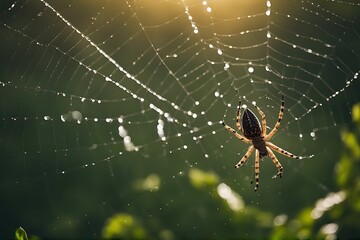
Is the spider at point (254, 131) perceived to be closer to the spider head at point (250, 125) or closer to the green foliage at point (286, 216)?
the spider head at point (250, 125)

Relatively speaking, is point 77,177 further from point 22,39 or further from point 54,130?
point 22,39

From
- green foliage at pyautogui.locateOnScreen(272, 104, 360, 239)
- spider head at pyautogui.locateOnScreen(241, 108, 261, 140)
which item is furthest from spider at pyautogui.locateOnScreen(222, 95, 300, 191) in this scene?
green foliage at pyautogui.locateOnScreen(272, 104, 360, 239)

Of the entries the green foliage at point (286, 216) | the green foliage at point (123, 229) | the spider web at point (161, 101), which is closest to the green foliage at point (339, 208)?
the green foliage at point (286, 216)

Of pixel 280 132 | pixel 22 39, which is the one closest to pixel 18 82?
pixel 22 39

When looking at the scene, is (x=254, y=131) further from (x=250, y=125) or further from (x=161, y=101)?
(x=161, y=101)

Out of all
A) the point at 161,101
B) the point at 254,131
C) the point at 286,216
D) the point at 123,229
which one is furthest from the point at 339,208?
the point at 161,101

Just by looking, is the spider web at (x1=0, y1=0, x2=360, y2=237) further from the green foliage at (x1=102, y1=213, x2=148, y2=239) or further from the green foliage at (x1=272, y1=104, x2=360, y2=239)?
the green foliage at (x1=272, y1=104, x2=360, y2=239)
